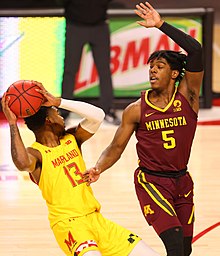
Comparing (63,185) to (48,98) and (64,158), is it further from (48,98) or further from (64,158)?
(48,98)

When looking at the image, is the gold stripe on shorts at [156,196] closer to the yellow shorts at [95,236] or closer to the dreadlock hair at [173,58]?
the yellow shorts at [95,236]

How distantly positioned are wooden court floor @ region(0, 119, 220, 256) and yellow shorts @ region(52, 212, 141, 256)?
54.6 inches

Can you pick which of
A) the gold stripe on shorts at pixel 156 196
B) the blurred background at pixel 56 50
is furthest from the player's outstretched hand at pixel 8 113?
the blurred background at pixel 56 50

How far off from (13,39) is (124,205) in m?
4.97

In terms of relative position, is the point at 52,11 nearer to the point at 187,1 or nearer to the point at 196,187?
the point at 196,187

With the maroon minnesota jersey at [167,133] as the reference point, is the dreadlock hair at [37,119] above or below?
above

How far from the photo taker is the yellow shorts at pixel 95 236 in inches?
208

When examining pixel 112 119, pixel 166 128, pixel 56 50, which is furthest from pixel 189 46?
pixel 56 50

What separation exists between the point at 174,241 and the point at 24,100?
128 centimetres

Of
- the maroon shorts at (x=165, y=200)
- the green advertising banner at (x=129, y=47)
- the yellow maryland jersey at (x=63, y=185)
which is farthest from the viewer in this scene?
the green advertising banner at (x=129, y=47)

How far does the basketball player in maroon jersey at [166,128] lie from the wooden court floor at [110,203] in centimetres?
122

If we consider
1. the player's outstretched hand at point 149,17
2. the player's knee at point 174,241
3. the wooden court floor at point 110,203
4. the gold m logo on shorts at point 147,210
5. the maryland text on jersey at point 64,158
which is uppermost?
the player's outstretched hand at point 149,17

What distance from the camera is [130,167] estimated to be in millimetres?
9609

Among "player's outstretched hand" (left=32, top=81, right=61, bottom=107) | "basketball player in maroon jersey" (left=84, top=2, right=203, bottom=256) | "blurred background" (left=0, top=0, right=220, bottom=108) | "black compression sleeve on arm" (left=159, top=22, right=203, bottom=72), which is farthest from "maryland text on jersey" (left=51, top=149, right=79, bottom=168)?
"blurred background" (left=0, top=0, right=220, bottom=108)
